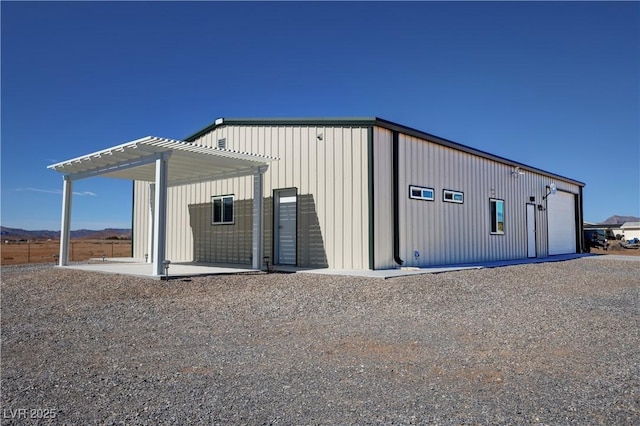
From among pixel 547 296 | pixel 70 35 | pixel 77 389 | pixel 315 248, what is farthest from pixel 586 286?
pixel 70 35

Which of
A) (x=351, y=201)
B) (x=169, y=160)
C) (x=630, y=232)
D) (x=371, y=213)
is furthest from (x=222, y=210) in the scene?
(x=630, y=232)

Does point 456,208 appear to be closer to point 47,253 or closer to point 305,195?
point 305,195

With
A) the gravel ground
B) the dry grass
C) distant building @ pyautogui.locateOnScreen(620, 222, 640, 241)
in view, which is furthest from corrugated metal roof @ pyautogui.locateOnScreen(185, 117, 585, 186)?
distant building @ pyautogui.locateOnScreen(620, 222, 640, 241)

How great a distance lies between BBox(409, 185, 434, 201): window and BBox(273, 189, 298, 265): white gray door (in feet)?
10.5

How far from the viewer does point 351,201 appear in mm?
10430

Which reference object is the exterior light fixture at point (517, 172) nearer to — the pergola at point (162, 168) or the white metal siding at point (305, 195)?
the white metal siding at point (305, 195)

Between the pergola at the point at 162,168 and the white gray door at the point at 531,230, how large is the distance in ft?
37.6

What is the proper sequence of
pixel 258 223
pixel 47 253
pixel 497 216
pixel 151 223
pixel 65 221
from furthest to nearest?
pixel 47 253 < pixel 151 223 < pixel 497 216 < pixel 65 221 < pixel 258 223

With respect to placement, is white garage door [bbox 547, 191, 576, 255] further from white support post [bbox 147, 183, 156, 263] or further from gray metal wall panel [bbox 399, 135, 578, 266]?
white support post [bbox 147, 183, 156, 263]

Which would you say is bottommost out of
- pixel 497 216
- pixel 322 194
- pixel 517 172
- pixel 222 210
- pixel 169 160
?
pixel 497 216

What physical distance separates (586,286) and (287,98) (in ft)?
33.3

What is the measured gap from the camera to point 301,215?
11453mm

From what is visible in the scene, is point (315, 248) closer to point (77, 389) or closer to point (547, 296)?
point (547, 296)

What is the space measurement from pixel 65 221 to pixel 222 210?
455cm
